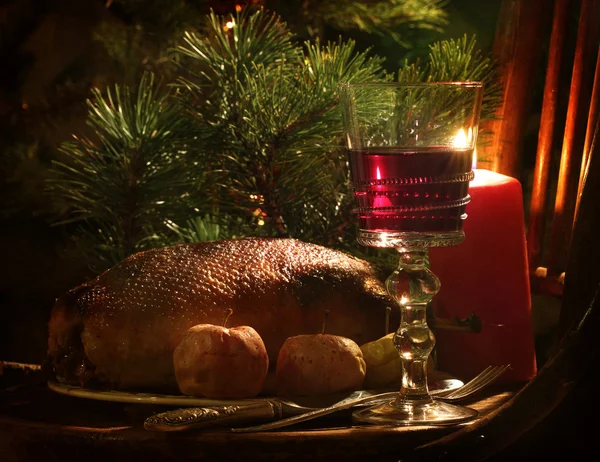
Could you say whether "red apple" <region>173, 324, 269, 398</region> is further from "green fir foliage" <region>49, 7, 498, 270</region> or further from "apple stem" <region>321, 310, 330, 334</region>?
"green fir foliage" <region>49, 7, 498, 270</region>

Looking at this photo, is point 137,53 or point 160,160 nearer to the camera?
point 160,160

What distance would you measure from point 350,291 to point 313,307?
5 centimetres

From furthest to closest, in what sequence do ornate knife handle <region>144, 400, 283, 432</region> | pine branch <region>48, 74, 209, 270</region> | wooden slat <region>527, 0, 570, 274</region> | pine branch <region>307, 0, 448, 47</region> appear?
pine branch <region>307, 0, 448, 47</region> < pine branch <region>48, 74, 209, 270</region> < wooden slat <region>527, 0, 570, 274</region> < ornate knife handle <region>144, 400, 283, 432</region>

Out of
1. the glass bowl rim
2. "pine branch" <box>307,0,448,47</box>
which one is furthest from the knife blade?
"pine branch" <box>307,0,448,47</box>

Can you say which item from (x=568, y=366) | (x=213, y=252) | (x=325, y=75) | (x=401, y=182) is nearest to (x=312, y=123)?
(x=325, y=75)

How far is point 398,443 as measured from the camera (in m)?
0.68

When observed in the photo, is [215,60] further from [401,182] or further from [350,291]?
[401,182]

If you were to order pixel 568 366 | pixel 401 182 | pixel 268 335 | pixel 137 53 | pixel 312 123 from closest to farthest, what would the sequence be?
pixel 568 366 < pixel 401 182 < pixel 268 335 < pixel 312 123 < pixel 137 53

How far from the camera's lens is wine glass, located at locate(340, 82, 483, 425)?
78 centimetres

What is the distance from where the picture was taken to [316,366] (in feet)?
2.76

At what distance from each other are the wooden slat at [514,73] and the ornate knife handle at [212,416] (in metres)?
0.59

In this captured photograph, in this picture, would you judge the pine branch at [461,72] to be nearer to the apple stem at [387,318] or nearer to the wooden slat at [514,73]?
the wooden slat at [514,73]

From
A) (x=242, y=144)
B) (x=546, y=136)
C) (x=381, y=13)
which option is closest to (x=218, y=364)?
(x=242, y=144)

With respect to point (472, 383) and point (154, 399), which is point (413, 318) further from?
point (154, 399)
